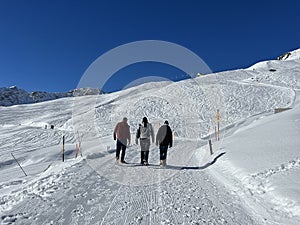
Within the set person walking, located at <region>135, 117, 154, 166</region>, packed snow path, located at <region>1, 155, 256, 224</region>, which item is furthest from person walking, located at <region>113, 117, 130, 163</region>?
packed snow path, located at <region>1, 155, 256, 224</region>

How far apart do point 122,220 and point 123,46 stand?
1167 centimetres

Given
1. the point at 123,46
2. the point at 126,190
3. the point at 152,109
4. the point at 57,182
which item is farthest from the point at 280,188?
the point at 152,109

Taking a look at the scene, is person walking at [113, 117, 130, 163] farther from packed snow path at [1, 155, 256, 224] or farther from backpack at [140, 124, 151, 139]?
packed snow path at [1, 155, 256, 224]

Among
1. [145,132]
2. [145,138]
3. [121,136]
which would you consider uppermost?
[145,132]

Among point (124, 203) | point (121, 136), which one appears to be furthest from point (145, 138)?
point (124, 203)

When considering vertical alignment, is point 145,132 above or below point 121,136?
above

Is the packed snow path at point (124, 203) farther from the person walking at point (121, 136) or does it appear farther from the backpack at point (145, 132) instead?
the backpack at point (145, 132)

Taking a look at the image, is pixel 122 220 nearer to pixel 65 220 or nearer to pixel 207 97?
pixel 65 220

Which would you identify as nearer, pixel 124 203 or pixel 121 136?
pixel 124 203

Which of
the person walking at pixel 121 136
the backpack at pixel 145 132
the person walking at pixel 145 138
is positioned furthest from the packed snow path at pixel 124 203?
the backpack at pixel 145 132

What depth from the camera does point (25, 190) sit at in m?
6.17

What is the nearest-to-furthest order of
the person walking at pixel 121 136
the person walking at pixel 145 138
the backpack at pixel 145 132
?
1. the person walking at pixel 145 138
2. the person walking at pixel 121 136
3. the backpack at pixel 145 132

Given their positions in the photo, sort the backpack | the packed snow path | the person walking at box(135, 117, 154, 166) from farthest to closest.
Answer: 1. the backpack
2. the person walking at box(135, 117, 154, 166)
3. the packed snow path

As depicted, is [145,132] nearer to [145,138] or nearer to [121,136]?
[145,138]
